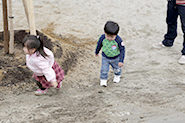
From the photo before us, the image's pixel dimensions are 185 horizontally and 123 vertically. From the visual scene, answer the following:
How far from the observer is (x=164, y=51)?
491cm

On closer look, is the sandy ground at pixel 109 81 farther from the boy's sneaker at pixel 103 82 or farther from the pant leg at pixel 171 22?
the pant leg at pixel 171 22

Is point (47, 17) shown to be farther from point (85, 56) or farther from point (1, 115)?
point (1, 115)

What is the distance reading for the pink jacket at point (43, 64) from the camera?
312 cm

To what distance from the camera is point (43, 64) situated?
123 inches

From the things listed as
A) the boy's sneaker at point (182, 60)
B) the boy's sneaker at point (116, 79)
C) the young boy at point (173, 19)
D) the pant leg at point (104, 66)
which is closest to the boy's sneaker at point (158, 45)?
the young boy at point (173, 19)

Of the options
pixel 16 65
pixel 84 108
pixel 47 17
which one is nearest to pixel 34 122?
pixel 84 108

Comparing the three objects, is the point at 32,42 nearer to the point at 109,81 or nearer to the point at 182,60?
the point at 109,81

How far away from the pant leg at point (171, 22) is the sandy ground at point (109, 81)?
17cm

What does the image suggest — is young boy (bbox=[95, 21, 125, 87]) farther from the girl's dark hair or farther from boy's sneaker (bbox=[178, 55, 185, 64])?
boy's sneaker (bbox=[178, 55, 185, 64])

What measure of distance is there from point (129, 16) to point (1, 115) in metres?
4.11

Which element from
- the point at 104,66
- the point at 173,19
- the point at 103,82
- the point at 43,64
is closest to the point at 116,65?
the point at 104,66

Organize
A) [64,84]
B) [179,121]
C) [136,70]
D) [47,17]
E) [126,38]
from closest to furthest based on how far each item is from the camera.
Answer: [179,121] < [64,84] < [136,70] < [126,38] < [47,17]

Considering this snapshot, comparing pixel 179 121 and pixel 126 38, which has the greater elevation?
pixel 126 38

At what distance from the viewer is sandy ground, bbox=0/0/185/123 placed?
313 centimetres
